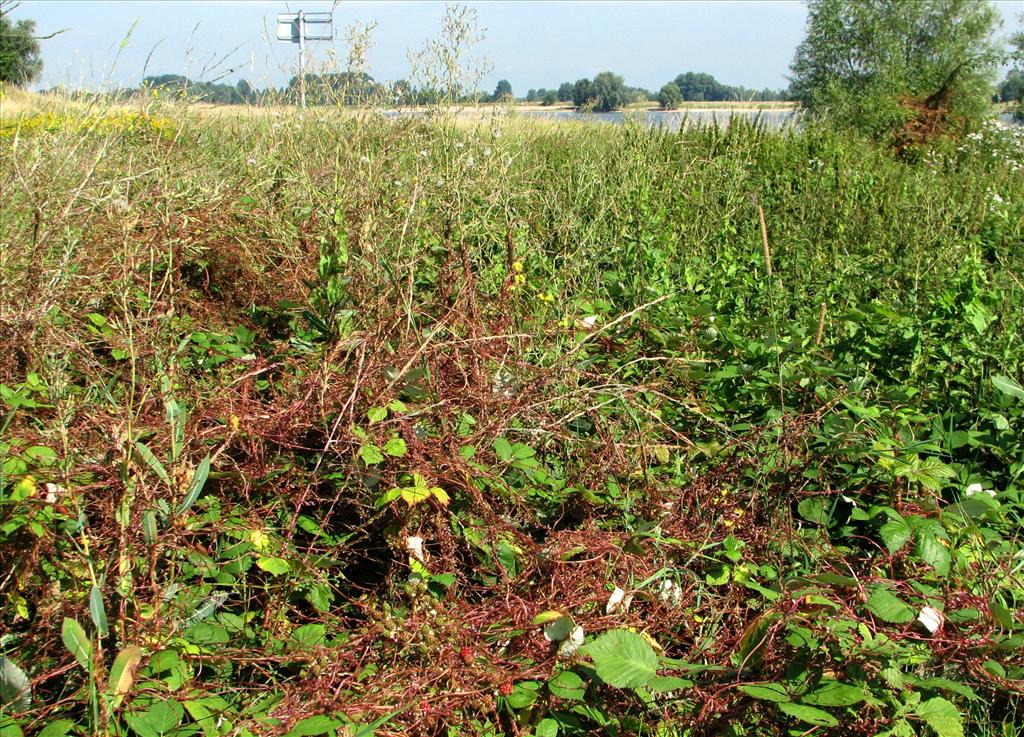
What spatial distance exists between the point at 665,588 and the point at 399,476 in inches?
29.3

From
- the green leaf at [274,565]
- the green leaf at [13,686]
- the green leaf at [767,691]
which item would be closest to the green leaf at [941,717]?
the green leaf at [767,691]


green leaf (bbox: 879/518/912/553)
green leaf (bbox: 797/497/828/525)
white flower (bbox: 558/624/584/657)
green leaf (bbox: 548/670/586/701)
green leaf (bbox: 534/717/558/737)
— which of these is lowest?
green leaf (bbox: 534/717/558/737)

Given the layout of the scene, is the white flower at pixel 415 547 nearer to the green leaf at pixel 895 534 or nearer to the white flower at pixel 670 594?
the white flower at pixel 670 594

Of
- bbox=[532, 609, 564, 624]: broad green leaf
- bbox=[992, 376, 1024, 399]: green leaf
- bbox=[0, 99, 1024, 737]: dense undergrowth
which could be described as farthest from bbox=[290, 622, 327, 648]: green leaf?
bbox=[992, 376, 1024, 399]: green leaf

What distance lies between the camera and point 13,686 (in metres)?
1.62

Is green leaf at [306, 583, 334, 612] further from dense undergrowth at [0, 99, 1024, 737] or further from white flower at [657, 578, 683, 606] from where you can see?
white flower at [657, 578, 683, 606]

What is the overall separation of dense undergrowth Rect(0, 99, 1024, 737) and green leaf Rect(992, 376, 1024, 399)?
20 mm

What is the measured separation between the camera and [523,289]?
3635 millimetres

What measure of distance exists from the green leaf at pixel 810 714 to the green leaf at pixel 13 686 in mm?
1457

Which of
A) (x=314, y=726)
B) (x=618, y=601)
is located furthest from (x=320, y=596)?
(x=618, y=601)

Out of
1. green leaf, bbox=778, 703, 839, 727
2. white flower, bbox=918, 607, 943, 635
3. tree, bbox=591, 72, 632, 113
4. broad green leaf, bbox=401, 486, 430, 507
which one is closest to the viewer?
green leaf, bbox=778, 703, 839, 727

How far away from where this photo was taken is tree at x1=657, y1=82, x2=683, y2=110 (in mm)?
11594

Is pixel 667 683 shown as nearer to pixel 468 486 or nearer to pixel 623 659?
pixel 623 659

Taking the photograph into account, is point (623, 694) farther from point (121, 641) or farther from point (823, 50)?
point (823, 50)
